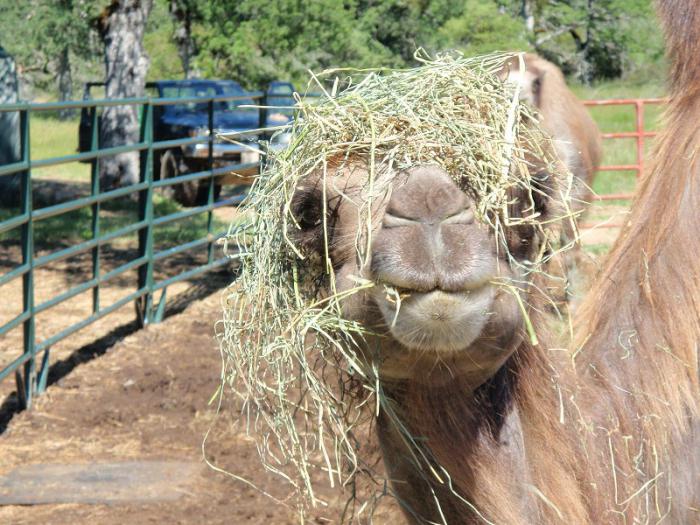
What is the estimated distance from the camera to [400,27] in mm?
20672

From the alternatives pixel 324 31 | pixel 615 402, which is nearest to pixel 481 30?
pixel 324 31

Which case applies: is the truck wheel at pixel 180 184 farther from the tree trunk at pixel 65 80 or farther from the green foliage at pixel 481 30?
the tree trunk at pixel 65 80

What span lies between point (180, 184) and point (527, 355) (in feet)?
41.3

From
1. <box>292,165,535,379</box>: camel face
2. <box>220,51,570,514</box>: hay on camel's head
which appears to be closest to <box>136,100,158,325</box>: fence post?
<box>220,51,570,514</box>: hay on camel's head

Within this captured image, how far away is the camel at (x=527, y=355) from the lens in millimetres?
1716

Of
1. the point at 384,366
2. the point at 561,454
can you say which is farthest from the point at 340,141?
the point at 561,454

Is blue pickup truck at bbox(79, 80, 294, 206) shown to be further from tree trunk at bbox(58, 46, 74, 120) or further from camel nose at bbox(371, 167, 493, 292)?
tree trunk at bbox(58, 46, 74, 120)

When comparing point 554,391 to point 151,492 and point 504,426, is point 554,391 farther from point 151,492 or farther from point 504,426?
point 151,492

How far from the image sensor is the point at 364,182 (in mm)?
1938

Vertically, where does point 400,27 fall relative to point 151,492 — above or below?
→ above

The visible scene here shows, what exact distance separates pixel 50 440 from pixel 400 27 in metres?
16.7

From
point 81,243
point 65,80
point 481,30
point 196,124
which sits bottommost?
point 65,80

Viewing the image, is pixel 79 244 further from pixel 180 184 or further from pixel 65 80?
pixel 65 80

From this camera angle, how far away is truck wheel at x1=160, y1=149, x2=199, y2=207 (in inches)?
525
